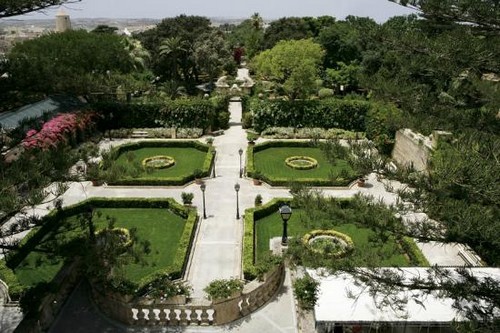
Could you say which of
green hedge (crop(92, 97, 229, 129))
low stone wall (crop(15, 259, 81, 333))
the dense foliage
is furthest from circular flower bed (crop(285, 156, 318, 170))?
low stone wall (crop(15, 259, 81, 333))

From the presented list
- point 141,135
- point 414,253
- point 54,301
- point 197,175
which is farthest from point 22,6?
point 141,135

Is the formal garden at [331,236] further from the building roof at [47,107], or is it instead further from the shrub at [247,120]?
the building roof at [47,107]

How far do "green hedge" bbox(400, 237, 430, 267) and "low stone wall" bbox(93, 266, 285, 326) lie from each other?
272 inches

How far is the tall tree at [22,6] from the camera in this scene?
883cm

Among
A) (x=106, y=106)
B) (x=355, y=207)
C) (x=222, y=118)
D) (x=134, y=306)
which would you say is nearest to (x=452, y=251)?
(x=355, y=207)

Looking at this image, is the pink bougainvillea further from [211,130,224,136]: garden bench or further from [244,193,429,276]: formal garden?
[244,193,429,276]: formal garden

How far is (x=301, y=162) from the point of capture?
27734 millimetres

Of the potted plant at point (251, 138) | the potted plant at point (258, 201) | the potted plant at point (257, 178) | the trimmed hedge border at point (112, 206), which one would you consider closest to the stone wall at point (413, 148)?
the potted plant at point (257, 178)

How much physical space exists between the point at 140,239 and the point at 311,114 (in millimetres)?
19420

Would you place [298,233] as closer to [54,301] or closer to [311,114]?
[54,301]

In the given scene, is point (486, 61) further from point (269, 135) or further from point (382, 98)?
point (269, 135)

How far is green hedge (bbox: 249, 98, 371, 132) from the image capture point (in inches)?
1309

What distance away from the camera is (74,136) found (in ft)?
95.9

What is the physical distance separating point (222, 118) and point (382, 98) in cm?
2441
